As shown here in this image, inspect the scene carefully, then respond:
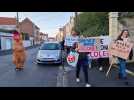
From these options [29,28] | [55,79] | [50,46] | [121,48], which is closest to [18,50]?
[55,79]

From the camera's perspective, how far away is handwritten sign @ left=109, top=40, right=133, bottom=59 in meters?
8.61

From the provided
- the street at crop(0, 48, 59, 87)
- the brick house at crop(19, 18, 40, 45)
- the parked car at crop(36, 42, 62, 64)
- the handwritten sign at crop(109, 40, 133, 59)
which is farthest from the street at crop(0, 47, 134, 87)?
the parked car at crop(36, 42, 62, 64)

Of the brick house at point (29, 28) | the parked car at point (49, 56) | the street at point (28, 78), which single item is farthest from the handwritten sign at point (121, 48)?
the parked car at point (49, 56)

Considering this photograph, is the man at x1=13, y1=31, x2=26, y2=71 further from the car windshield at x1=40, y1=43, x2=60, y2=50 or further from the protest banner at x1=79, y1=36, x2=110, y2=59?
the car windshield at x1=40, y1=43, x2=60, y2=50

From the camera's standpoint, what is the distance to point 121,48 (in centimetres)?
884

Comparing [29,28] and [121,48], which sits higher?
[29,28]

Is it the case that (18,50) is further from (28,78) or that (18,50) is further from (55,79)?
(55,79)

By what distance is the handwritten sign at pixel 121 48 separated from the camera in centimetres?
861
